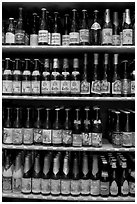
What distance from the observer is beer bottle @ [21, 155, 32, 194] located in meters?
2.13

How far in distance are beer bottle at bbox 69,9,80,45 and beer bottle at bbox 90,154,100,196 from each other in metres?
0.95

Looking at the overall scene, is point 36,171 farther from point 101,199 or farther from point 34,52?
point 34,52

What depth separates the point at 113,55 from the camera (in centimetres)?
228

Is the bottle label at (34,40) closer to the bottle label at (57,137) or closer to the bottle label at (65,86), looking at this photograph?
the bottle label at (65,86)

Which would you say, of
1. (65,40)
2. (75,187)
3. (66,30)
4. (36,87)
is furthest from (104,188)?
(66,30)

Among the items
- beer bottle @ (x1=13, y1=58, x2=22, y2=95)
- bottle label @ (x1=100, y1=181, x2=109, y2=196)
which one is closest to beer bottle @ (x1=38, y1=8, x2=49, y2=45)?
beer bottle @ (x1=13, y1=58, x2=22, y2=95)

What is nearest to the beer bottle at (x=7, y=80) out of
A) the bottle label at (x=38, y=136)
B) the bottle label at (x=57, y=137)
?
the bottle label at (x=38, y=136)

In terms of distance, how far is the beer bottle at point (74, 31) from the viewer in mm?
2127

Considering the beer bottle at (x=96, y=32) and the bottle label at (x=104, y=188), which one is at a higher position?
the beer bottle at (x=96, y=32)

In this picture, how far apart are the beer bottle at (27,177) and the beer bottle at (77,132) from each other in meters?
0.41

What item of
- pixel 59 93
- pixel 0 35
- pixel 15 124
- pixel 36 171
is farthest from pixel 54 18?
pixel 36 171

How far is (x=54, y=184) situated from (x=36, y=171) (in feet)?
0.62

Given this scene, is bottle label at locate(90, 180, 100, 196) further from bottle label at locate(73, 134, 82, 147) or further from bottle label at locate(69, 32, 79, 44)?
bottle label at locate(69, 32, 79, 44)

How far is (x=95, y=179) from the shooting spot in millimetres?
2115
